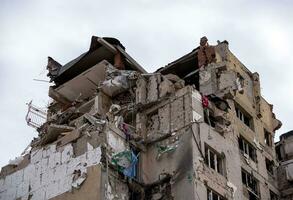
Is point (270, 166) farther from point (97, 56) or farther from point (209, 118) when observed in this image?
point (97, 56)

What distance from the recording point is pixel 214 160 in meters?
35.8

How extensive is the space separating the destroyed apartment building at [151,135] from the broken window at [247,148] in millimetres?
70

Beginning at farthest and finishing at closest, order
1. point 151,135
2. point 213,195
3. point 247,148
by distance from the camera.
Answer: point 247,148
point 151,135
point 213,195

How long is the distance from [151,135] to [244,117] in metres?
8.10

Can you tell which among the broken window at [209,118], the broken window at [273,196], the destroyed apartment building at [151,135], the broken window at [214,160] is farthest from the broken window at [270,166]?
the broken window at [214,160]

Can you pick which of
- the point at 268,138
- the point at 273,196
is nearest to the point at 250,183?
the point at 273,196

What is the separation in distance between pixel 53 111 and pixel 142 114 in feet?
38.2

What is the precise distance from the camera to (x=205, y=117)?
37.2 metres

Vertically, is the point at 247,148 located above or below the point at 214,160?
above

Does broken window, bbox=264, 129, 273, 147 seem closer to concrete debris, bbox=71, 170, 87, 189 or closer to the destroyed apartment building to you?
the destroyed apartment building

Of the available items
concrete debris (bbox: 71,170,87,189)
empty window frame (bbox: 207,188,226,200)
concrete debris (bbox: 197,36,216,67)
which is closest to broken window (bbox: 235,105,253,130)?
concrete debris (bbox: 197,36,216,67)

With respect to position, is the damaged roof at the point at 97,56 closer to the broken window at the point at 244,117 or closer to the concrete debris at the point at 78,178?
the broken window at the point at 244,117

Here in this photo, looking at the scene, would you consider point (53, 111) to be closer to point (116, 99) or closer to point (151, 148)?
point (116, 99)

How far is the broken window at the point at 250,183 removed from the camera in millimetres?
38719
